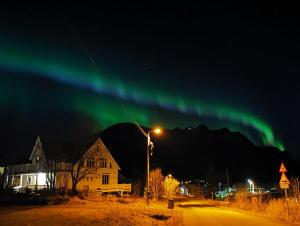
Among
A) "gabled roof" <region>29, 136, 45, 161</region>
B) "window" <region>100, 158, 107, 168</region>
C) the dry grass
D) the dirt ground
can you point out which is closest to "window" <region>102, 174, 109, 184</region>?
"window" <region>100, 158, 107, 168</region>

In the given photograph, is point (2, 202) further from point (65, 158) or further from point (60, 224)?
point (65, 158)

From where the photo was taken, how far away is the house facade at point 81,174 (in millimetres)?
56719

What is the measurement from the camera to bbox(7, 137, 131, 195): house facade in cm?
5672

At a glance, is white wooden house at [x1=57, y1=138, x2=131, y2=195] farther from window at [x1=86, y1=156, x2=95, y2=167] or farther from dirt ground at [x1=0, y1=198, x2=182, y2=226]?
dirt ground at [x1=0, y1=198, x2=182, y2=226]

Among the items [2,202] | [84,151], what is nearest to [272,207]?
[2,202]

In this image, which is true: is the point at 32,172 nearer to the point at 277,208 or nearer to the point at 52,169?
the point at 52,169

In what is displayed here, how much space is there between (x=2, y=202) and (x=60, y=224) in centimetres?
Answer: 1796

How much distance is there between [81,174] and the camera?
58.7m

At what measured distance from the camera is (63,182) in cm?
5666

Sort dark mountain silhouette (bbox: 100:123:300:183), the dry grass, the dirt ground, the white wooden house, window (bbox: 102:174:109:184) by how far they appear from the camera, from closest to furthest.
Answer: the dirt ground → the dry grass → the white wooden house → window (bbox: 102:174:109:184) → dark mountain silhouette (bbox: 100:123:300:183)

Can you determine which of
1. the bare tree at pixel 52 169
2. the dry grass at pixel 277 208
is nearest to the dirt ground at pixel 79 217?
the dry grass at pixel 277 208

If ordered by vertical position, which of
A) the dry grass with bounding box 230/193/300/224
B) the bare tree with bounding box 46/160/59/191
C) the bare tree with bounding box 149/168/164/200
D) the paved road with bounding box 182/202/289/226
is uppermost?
the bare tree with bounding box 46/160/59/191

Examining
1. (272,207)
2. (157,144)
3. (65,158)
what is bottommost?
(272,207)

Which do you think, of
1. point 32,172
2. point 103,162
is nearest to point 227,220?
point 103,162
